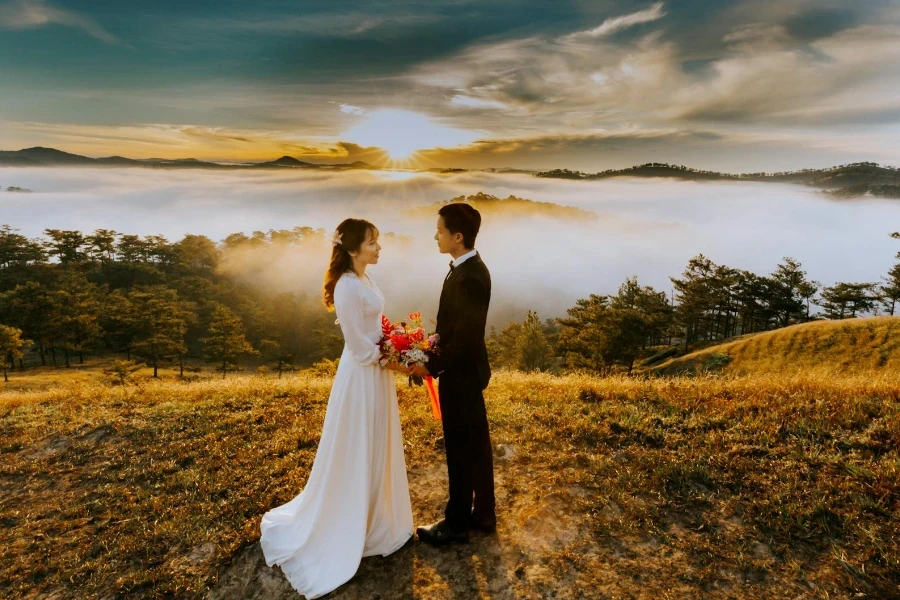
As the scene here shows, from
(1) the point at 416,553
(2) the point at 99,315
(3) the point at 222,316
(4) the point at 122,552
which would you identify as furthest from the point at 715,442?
(2) the point at 99,315

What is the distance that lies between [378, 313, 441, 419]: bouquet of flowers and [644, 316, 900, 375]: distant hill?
129 ft

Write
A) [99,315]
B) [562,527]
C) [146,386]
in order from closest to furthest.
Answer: [562,527]
[146,386]
[99,315]

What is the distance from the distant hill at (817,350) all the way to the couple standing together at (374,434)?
38822 mm

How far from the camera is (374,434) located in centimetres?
530

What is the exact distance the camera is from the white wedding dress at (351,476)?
501 cm

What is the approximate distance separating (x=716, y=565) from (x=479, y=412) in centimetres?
294

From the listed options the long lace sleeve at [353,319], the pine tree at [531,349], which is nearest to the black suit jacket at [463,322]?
the long lace sleeve at [353,319]

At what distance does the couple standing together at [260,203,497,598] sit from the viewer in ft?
16.2

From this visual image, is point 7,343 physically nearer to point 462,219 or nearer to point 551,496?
point 551,496

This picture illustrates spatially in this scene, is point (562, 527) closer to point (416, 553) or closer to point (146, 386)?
point (416, 553)

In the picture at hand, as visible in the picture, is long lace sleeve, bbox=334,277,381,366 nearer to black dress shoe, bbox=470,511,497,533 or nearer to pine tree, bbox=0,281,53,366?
black dress shoe, bbox=470,511,497,533

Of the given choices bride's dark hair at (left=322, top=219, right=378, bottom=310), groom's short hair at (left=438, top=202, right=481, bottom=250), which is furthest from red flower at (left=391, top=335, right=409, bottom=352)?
groom's short hair at (left=438, top=202, right=481, bottom=250)

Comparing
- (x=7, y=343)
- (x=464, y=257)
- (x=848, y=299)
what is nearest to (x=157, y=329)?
(x=7, y=343)

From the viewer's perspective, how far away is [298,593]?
16.5 ft
